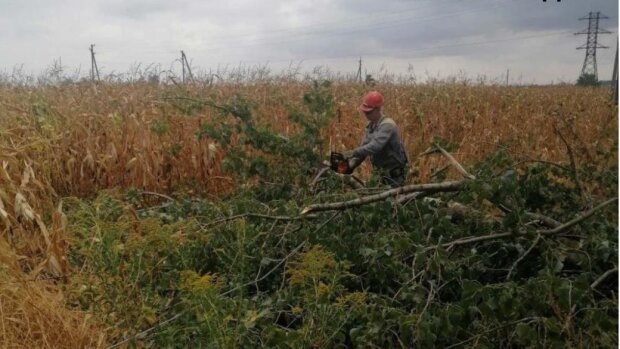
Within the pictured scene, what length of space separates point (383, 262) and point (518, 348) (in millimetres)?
707

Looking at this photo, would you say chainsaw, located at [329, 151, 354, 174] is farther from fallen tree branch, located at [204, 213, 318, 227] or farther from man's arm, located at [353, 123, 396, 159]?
fallen tree branch, located at [204, 213, 318, 227]

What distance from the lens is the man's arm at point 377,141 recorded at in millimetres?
5488

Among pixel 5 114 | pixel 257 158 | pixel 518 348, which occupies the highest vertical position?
pixel 5 114

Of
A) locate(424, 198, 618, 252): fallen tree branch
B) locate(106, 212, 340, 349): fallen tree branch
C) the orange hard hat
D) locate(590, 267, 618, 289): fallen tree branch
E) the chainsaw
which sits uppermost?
the orange hard hat

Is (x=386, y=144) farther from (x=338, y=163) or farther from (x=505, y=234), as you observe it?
(x=505, y=234)

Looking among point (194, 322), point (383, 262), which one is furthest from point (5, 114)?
point (383, 262)

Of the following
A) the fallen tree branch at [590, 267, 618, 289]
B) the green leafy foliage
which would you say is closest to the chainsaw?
the green leafy foliage

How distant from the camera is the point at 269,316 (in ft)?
8.83

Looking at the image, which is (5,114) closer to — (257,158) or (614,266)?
(257,158)

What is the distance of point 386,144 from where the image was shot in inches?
229

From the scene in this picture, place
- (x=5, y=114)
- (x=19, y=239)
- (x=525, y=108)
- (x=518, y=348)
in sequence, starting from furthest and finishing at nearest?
(x=525, y=108) → (x=5, y=114) → (x=19, y=239) → (x=518, y=348)

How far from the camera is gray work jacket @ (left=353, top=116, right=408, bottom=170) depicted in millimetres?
5715

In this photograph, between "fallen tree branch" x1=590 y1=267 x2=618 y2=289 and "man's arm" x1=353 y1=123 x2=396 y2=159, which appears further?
"man's arm" x1=353 y1=123 x2=396 y2=159

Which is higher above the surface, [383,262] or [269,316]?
[383,262]
